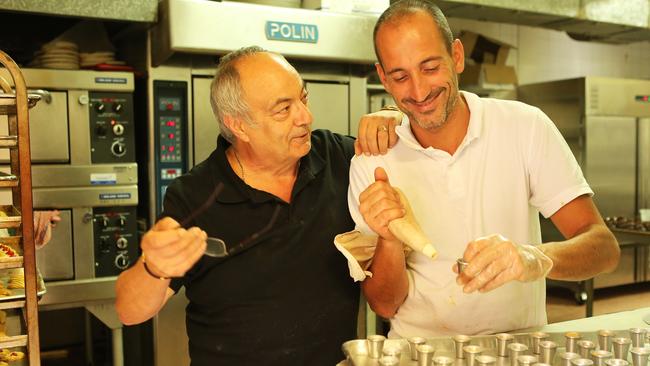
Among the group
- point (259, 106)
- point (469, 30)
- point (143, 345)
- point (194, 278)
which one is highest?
point (469, 30)

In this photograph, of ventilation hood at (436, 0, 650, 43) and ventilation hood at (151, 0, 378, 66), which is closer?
ventilation hood at (151, 0, 378, 66)

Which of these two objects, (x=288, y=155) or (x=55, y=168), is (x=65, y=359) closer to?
(x=55, y=168)

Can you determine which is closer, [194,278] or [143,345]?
[194,278]

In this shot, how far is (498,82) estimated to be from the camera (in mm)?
5008

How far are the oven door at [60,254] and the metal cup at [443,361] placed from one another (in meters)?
2.07

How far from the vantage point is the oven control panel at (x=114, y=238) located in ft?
9.13

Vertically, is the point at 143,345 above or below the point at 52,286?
below

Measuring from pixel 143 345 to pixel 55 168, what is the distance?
96cm

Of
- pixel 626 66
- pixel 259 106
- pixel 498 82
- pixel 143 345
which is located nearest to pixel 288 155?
pixel 259 106

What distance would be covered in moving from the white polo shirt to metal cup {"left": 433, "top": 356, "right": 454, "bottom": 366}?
41 centimetres

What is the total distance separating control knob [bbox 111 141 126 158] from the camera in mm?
2775

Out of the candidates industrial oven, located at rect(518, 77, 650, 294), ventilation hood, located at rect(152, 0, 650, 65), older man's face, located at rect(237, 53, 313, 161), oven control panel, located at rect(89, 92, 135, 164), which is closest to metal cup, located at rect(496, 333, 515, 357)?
older man's face, located at rect(237, 53, 313, 161)

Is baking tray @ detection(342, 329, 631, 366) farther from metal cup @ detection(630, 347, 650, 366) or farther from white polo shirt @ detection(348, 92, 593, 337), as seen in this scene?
white polo shirt @ detection(348, 92, 593, 337)

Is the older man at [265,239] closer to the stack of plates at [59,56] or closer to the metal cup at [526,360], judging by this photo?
the metal cup at [526,360]
